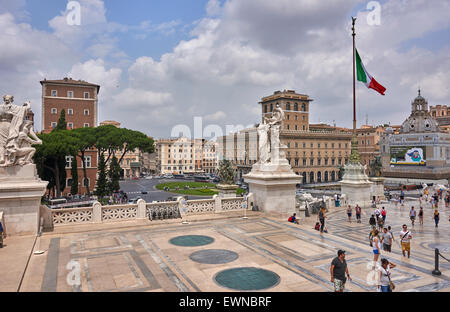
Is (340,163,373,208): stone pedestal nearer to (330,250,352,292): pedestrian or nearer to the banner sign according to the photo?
(330,250,352,292): pedestrian

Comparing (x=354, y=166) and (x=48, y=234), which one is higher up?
(x=354, y=166)

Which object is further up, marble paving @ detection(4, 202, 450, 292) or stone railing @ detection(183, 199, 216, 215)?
stone railing @ detection(183, 199, 216, 215)

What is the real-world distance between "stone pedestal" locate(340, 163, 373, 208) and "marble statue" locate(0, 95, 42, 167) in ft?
80.3

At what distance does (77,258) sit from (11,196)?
3705mm

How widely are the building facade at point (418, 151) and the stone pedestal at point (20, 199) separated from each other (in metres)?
67.5

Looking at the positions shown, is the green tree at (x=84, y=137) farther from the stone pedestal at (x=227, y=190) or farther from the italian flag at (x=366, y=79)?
the italian flag at (x=366, y=79)

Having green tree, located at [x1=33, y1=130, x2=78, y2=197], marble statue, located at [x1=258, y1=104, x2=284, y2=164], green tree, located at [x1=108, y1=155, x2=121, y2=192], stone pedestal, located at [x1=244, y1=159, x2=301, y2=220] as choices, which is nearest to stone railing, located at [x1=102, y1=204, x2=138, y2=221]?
stone pedestal, located at [x1=244, y1=159, x2=301, y2=220]

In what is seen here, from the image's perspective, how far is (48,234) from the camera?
10898 mm

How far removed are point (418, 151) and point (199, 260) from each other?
73.3 metres

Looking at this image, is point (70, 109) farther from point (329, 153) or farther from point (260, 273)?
point (329, 153)

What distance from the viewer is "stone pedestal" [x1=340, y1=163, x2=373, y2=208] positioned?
26875mm

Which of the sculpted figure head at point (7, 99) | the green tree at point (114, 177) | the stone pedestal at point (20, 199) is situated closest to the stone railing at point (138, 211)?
the stone pedestal at point (20, 199)

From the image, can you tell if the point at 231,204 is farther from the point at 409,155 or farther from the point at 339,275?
the point at 409,155

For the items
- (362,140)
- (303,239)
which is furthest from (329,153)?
(303,239)
